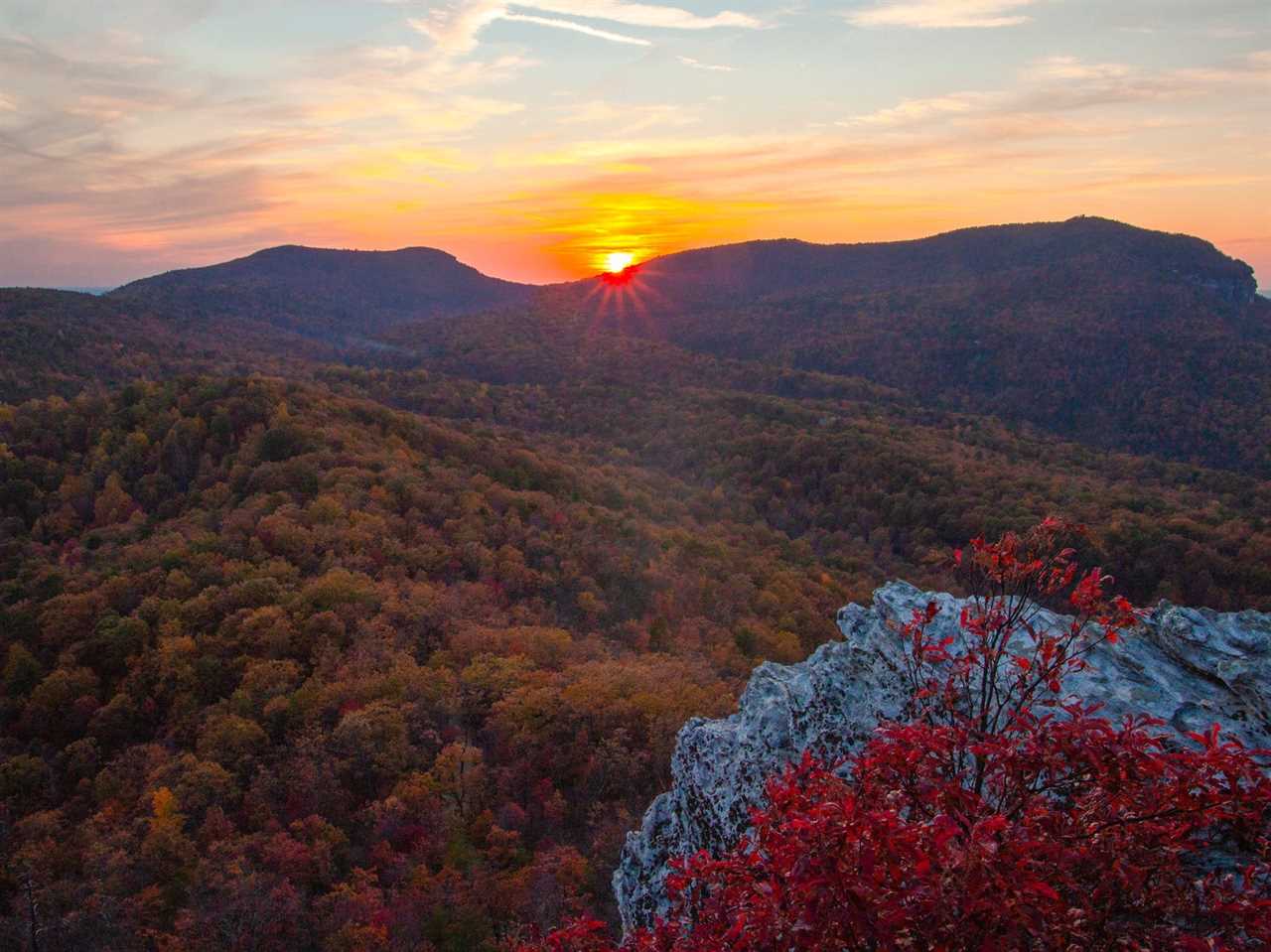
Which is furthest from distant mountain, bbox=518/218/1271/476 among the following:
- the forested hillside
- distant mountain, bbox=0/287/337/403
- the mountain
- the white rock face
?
the white rock face

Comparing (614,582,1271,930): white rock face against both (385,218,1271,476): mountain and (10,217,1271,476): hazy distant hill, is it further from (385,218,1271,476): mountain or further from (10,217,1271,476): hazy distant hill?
(385,218,1271,476): mountain

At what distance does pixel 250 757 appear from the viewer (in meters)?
20.6

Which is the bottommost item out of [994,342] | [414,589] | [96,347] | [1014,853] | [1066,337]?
[414,589]

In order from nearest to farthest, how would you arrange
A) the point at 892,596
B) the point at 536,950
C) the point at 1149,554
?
the point at 536,950 → the point at 892,596 → the point at 1149,554

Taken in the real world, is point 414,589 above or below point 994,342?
below

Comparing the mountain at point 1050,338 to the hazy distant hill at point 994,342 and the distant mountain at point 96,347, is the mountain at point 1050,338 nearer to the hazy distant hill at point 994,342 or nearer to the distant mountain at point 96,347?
the hazy distant hill at point 994,342

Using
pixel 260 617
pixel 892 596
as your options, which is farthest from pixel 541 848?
pixel 260 617

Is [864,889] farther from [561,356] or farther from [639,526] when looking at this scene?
[561,356]

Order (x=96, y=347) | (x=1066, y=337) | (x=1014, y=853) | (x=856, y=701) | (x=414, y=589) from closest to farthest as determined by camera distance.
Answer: (x=1014, y=853), (x=856, y=701), (x=414, y=589), (x=96, y=347), (x=1066, y=337)

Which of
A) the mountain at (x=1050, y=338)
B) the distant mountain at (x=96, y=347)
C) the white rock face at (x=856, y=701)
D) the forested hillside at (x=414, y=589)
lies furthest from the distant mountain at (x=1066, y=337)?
the white rock face at (x=856, y=701)

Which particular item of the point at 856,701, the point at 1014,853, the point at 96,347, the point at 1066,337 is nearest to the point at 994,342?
the point at 1066,337

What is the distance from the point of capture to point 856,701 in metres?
10.7

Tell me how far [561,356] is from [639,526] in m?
99.2

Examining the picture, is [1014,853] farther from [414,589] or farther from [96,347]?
[96,347]
